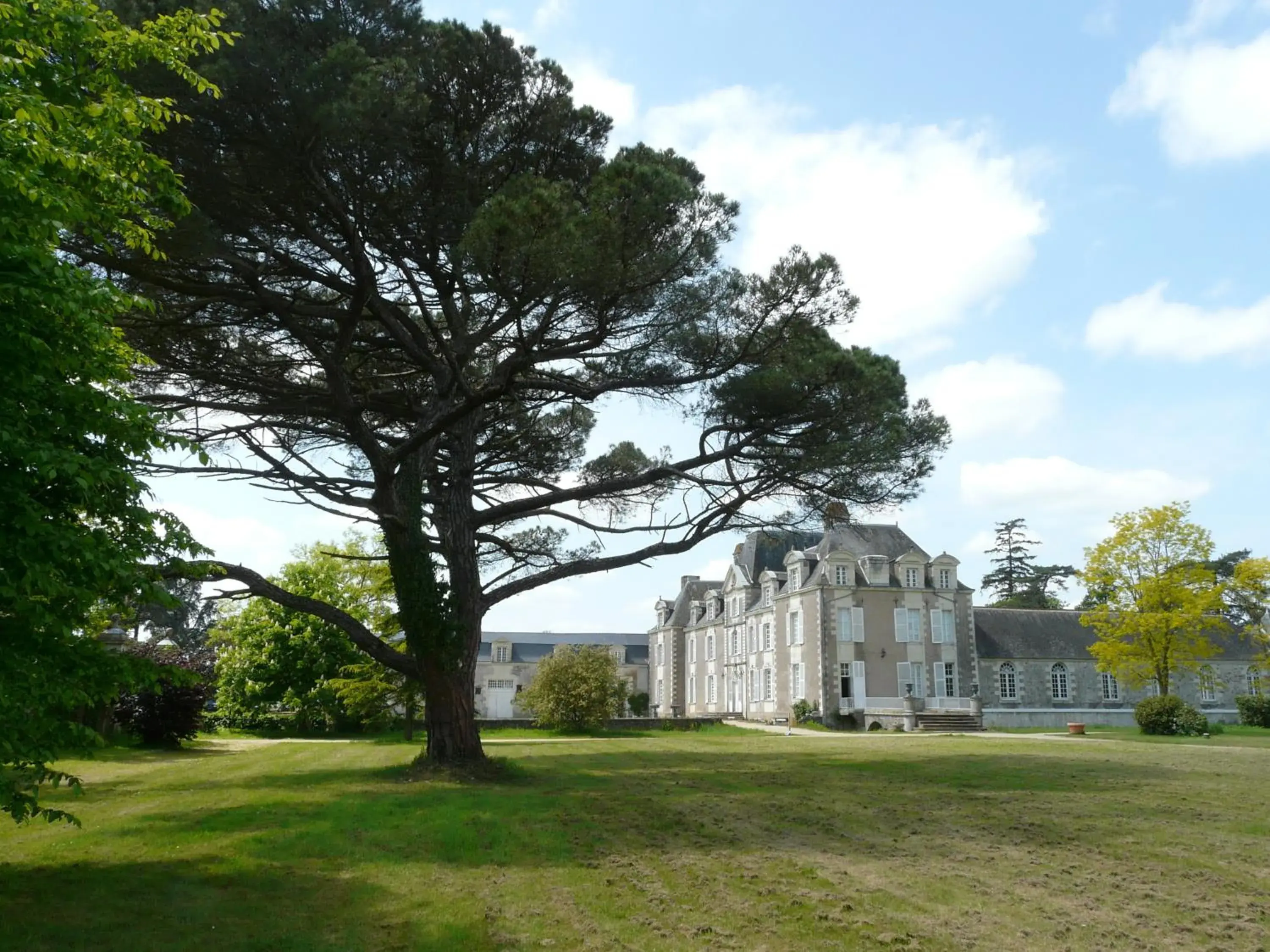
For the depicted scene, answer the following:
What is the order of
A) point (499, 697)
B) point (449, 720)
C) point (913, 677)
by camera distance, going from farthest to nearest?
point (499, 697), point (913, 677), point (449, 720)

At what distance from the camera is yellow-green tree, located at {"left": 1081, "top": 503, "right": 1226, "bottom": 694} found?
34.7 m

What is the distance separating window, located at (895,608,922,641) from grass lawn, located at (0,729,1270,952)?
2982cm

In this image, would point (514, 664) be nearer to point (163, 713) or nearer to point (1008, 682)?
point (1008, 682)

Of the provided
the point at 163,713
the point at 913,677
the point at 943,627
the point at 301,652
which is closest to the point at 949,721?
the point at 913,677

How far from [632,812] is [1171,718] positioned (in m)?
25.2

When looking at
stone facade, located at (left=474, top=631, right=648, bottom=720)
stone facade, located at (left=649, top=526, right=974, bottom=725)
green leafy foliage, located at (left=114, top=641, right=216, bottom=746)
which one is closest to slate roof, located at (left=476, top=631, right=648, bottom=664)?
stone facade, located at (left=474, top=631, right=648, bottom=720)

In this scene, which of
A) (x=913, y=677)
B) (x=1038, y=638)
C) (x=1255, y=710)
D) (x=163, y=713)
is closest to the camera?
(x=163, y=713)

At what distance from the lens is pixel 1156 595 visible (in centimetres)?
3491

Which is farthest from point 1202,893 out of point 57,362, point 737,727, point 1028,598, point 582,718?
point 1028,598

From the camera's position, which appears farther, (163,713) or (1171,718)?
(1171,718)

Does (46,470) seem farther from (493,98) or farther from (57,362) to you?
(493,98)

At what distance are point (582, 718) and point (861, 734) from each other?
969cm

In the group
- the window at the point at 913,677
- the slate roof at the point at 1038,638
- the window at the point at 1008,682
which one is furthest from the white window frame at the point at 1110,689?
the window at the point at 913,677

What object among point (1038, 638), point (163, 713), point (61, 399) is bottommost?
point (163, 713)
